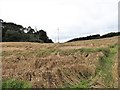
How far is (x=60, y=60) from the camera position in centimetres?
1204

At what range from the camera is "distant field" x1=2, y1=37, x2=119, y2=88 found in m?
10.3

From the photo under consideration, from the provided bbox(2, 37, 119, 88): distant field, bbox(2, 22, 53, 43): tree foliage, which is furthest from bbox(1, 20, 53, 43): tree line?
bbox(2, 37, 119, 88): distant field

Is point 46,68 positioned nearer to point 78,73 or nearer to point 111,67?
point 78,73

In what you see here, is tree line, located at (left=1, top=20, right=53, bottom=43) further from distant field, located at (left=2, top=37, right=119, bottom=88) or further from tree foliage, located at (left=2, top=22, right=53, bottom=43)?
distant field, located at (left=2, top=37, right=119, bottom=88)

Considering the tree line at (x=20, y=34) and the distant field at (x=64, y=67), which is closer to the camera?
the distant field at (x=64, y=67)

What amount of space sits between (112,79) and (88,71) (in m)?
0.88

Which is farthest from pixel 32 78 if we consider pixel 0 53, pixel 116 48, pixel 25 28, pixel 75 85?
pixel 25 28

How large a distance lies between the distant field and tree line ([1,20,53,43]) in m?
10.4

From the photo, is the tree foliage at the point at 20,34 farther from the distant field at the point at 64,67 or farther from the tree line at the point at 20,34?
the distant field at the point at 64,67

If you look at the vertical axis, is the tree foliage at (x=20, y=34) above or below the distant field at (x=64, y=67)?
above

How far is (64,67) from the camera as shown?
11211 millimetres

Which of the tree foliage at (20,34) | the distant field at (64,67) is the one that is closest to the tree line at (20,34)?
the tree foliage at (20,34)

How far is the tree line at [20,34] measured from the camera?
2459 cm

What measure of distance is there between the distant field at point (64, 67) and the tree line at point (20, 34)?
34.2 feet
